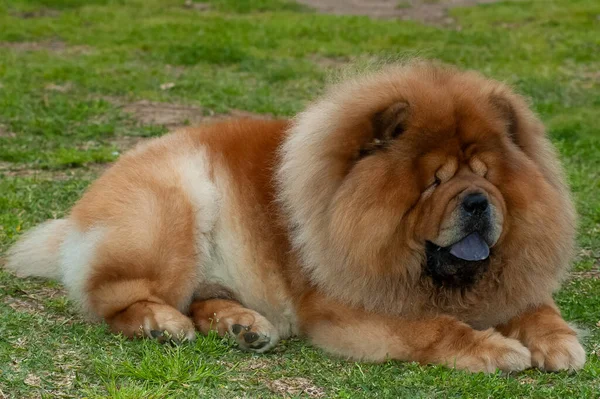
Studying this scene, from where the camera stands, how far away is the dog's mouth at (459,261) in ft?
10.5

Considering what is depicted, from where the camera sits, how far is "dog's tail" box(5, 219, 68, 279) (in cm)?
423

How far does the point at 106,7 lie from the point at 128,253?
1164cm

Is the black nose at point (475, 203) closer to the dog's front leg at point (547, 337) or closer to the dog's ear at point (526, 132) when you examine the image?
the dog's ear at point (526, 132)

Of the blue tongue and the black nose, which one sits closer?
the black nose

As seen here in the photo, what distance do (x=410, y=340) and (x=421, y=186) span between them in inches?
23.8

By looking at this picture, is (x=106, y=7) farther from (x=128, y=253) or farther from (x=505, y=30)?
(x=128, y=253)

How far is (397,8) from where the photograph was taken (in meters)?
15.4

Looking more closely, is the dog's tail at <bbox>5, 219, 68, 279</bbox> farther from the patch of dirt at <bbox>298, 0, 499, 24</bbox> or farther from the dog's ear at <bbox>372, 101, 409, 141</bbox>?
the patch of dirt at <bbox>298, 0, 499, 24</bbox>

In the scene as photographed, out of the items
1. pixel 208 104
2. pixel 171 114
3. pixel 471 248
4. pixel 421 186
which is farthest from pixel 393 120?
pixel 208 104

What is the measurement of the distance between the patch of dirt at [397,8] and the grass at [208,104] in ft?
1.71

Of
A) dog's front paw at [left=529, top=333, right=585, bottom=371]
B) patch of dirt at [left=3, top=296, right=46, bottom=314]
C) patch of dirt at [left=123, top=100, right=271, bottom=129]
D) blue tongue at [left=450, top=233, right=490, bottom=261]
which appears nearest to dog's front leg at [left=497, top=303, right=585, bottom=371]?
dog's front paw at [left=529, top=333, right=585, bottom=371]

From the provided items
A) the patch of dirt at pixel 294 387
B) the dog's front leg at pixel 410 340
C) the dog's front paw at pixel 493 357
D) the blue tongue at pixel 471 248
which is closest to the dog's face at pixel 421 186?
the blue tongue at pixel 471 248

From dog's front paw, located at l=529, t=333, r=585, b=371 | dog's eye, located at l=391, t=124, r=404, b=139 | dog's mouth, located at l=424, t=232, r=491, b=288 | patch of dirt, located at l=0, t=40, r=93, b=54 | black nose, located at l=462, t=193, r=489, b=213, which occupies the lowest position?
patch of dirt, located at l=0, t=40, r=93, b=54

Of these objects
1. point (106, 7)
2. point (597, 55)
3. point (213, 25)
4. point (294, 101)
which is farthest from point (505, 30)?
point (106, 7)
